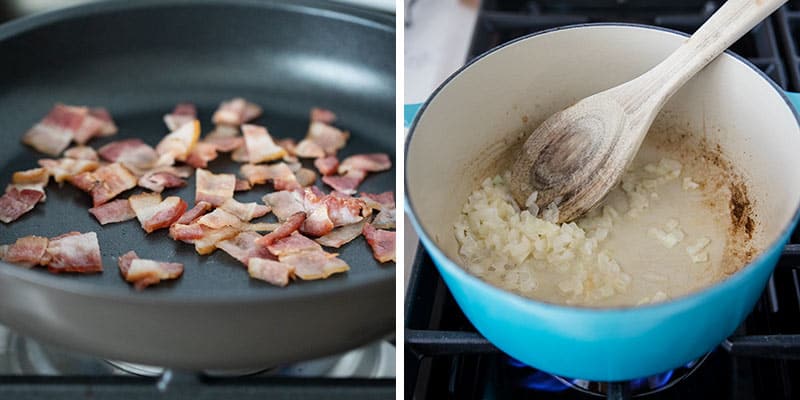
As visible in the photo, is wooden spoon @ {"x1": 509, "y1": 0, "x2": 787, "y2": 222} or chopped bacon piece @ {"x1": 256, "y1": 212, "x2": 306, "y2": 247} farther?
chopped bacon piece @ {"x1": 256, "y1": 212, "x2": 306, "y2": 247}

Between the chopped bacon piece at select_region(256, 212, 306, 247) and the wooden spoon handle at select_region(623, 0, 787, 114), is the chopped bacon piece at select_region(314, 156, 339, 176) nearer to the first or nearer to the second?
the chopped bacon piece at select_region(256, 212, 306, 247)

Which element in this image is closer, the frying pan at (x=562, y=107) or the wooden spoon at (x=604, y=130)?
the frying pan at (x=562, y=107)

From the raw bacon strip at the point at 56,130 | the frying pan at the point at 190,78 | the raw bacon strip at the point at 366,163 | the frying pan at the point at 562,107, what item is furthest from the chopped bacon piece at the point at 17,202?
the frying pan at the point at 562,107

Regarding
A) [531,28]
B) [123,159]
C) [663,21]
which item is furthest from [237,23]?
[663,21]

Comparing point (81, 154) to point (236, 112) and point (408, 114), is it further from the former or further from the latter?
point (408, 114)

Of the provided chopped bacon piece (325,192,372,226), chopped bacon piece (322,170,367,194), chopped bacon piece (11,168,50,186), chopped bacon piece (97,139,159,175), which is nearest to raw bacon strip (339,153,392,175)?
chopped bacon piece (322,170,367,194)

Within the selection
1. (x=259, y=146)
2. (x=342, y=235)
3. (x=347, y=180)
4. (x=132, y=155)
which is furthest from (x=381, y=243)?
(x=132, y=155)

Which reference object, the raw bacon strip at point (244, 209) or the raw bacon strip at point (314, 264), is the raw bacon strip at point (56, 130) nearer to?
the raw bacon strip at point (244, 209)
